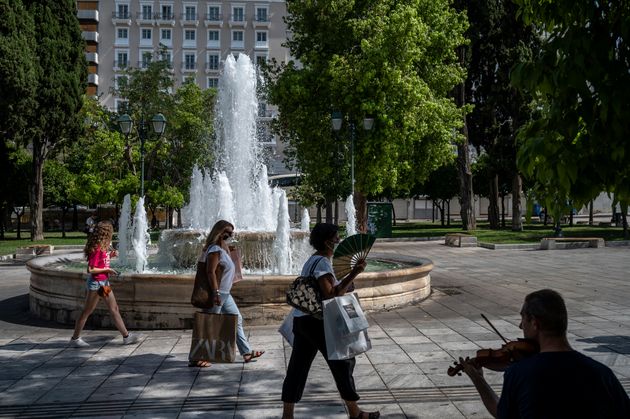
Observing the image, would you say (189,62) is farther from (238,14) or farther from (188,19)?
(238,14)

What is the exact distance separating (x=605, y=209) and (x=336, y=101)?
55.9 metres

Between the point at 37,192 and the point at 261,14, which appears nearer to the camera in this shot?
the point at 37,192

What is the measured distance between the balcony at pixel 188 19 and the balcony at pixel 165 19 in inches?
38.8

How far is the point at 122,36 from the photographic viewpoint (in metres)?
68.1

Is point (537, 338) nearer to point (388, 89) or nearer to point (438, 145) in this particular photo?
point (388, 89)

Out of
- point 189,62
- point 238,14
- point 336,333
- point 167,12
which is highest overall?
point 167,12

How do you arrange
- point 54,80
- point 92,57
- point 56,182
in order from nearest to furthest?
point 54,80 → point 56,182 → point 92,57

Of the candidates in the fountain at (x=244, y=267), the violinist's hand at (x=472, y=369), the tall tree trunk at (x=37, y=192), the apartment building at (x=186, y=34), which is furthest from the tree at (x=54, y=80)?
the apartment building at (x=186, y=34)

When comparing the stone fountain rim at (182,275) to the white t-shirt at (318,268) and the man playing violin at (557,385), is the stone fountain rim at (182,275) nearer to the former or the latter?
the white t-shirt at (318,268)

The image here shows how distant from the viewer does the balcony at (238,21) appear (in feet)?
224

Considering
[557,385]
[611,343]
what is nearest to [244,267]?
[611,343]

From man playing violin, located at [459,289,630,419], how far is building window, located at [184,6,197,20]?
70.4 metres

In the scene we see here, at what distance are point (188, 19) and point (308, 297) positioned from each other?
2695 inches

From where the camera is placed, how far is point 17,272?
1766cm
